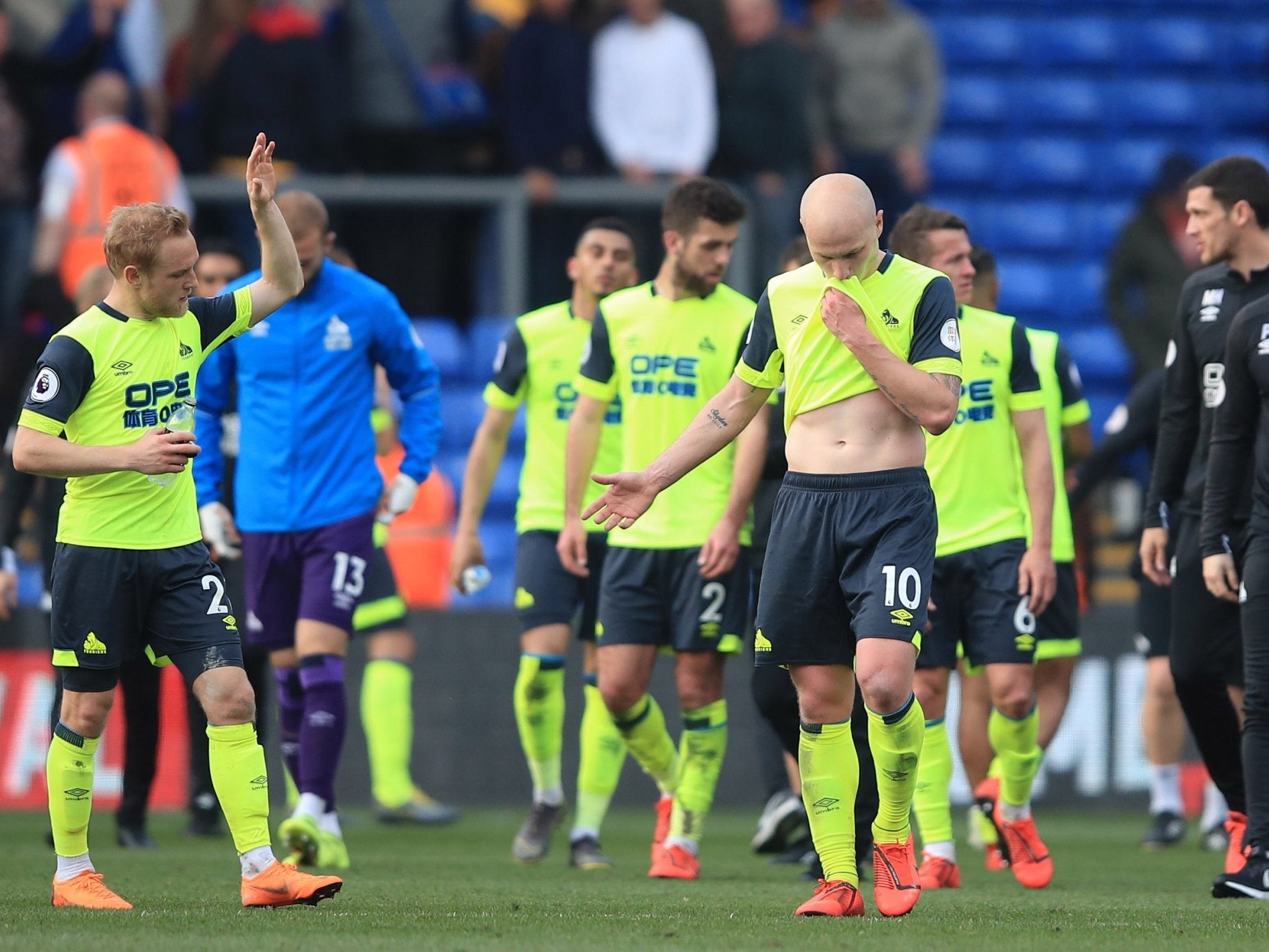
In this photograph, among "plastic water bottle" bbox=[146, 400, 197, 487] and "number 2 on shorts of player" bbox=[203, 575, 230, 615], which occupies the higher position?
"plastic water bottle" bbox=[146, 400, 197, 487]

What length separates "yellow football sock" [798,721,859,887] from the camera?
249 inches

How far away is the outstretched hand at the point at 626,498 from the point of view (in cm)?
635

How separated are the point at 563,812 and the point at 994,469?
8.02ft

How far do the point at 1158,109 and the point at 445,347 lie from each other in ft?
23.5

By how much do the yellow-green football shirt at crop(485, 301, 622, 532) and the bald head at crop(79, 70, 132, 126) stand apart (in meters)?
4.46

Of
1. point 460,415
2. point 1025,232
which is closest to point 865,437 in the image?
point 460,415

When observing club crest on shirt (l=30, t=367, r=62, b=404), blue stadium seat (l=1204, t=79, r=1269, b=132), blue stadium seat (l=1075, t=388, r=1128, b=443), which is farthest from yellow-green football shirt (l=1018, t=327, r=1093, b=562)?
blue stadium seat (l=1204, t=79, r=1269, b=132)

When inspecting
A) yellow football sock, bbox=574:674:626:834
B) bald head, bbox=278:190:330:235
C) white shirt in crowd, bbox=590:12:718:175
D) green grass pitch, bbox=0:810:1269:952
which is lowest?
green grass pitch, bbox=0:810:1269:952

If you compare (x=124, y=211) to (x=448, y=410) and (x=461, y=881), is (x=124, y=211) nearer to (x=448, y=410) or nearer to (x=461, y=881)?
(x=461, y=881)

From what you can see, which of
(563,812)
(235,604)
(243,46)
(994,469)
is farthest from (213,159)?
(994,469)

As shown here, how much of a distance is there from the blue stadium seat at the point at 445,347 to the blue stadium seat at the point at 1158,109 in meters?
6.69

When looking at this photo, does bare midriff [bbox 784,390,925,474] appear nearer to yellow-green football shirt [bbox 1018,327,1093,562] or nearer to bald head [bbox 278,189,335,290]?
yellow-green football shirt [bbox 1018,327,1093,562]

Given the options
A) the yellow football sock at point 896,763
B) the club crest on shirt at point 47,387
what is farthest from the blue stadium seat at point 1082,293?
the club crest on shirt at point 47,387

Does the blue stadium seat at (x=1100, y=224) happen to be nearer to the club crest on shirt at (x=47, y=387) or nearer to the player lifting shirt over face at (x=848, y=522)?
the player lifting shirt over face at (x=848, y=522)
